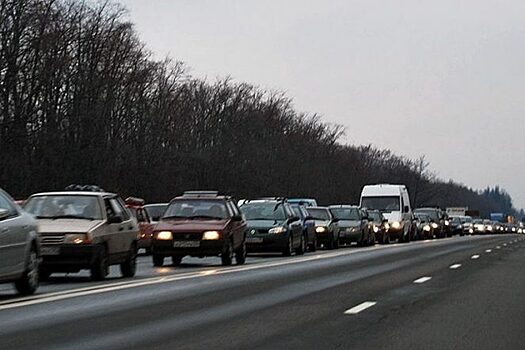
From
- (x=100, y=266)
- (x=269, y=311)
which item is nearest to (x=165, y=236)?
(x=100, y=266)

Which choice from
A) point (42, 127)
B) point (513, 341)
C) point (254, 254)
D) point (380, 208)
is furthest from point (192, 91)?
point (513, 341)

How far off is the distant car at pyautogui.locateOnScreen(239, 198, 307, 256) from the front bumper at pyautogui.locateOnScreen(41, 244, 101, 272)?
44.7 ft

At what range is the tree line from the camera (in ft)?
191

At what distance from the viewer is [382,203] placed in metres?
57.0

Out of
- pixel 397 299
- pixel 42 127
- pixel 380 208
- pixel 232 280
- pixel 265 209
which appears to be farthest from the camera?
pixel 42 127

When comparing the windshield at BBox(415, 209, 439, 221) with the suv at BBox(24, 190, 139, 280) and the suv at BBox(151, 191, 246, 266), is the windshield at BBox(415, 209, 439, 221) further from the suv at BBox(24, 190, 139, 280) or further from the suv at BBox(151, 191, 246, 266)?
the suv at BBox(24, 190, 139, 280)

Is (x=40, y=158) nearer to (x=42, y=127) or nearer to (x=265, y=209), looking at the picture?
(x=42, y=127)

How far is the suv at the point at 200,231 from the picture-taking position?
2576 cm

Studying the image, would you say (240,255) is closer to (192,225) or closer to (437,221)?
(192,225)

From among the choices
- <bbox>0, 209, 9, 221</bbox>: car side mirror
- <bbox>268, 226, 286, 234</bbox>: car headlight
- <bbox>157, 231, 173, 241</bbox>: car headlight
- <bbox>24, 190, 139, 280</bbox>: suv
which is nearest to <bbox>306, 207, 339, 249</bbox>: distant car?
<bbox>268, 226, 286, 234</bbox>: car headlight

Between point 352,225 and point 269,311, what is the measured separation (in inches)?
1288

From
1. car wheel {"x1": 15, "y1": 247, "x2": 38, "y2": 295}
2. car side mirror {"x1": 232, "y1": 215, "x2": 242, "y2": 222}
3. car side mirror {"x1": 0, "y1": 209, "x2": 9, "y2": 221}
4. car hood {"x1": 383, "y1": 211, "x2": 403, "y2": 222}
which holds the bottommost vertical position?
car wheel {"x1": 15, "y1": 247, "x2": 38, "y2": 295}

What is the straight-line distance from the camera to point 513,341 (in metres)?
11.1

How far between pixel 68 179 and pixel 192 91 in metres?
43.9
